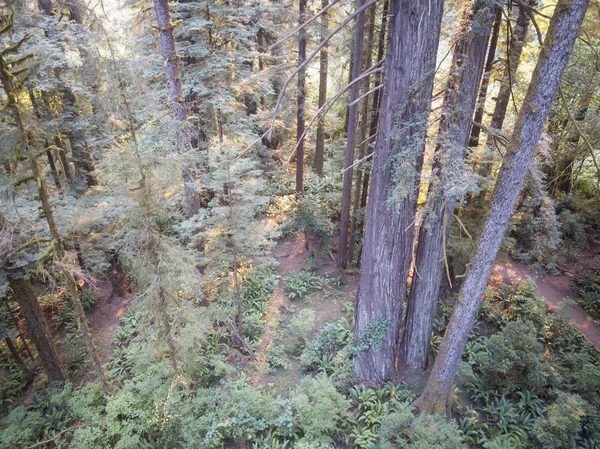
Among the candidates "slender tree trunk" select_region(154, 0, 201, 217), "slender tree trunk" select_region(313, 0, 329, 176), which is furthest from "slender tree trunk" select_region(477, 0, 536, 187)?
"slender tree trunk" select_region(154, 0, 201, 217)

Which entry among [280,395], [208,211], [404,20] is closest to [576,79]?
[404,20]

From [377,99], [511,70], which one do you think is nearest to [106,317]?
[377,99]

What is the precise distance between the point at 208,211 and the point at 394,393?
256 inches

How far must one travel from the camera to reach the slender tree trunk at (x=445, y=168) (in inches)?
187

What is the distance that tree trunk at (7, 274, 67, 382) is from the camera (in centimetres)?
786

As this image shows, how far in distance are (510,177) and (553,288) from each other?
9833mm

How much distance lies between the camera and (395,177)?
512 cm

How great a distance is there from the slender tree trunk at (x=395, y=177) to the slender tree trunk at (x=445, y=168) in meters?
0.39

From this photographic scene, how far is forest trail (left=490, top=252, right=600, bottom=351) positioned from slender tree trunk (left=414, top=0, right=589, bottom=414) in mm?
5990

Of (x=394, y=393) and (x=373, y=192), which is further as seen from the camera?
(x=394, y=393)

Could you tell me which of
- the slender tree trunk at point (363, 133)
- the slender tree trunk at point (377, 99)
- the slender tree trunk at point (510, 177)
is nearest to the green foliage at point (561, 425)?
the slender tree trunk at point (510, 177)

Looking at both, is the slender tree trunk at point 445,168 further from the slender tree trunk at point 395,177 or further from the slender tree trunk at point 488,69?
the slender tree trunk at point 488,69

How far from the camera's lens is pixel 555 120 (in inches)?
417

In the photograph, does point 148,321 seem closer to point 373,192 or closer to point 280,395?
point 280,395
